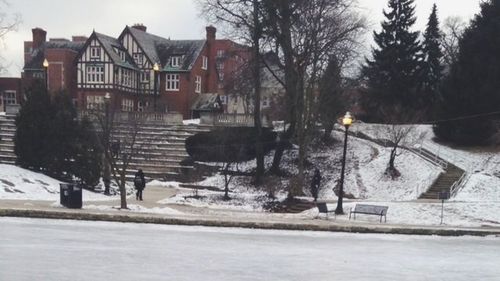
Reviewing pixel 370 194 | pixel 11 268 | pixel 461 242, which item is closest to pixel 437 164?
pixel 370 194

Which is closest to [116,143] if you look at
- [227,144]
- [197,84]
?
[227,144]

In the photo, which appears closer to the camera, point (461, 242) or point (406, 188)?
point (461, 242)

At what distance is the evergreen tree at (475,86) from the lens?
135 ft

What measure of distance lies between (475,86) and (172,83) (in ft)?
114

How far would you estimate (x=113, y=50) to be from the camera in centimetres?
5931

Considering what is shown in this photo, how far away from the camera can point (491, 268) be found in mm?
12195

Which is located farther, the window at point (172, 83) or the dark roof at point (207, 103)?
the window at point (172, 83)

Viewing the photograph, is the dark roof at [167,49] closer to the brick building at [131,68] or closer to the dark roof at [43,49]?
the brick building at [131,68]

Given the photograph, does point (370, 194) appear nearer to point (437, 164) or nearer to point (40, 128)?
point (437, 164)

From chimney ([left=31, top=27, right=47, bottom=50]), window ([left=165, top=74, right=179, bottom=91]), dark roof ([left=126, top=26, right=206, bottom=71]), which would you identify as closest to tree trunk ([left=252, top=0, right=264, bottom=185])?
window ([left=165, top=74, right=179, bottom=91])

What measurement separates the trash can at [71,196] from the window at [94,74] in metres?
41.2

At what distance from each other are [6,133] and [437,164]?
114 feet

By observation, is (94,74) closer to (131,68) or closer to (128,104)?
(131,68)

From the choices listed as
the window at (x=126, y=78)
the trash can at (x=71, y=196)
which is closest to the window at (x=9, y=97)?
the window at (x=126, y=78)
